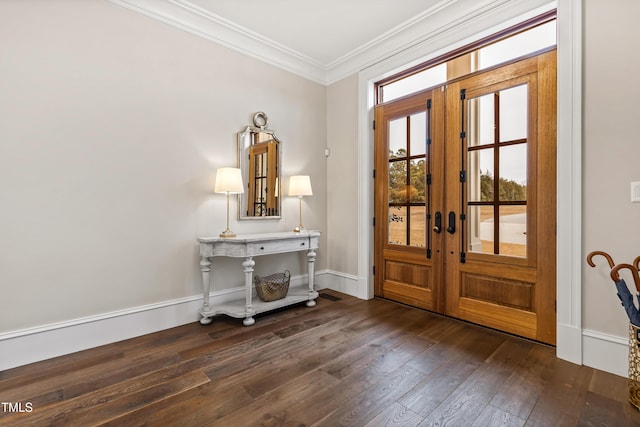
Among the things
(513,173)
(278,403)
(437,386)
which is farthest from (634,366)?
(278,403)

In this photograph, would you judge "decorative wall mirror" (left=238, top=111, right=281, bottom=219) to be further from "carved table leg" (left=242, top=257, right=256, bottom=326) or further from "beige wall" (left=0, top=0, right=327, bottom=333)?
"carved table leg" (left=242, top=257, right=256, bottom=326)

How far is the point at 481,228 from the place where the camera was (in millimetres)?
2705

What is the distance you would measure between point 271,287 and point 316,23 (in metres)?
2.67

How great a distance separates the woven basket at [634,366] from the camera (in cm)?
164

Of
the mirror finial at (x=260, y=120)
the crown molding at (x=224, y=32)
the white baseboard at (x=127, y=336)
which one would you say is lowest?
the white baseboard at (x=127, y=336)

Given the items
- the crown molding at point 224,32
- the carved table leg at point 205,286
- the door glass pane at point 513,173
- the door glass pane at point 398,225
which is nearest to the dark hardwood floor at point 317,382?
the carved table leg at point 205,286

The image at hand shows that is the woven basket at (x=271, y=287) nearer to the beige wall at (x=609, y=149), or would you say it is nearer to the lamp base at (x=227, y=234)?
the lamp base at (x=227, y=234)

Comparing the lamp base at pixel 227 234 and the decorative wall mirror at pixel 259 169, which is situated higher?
the decorative wall mirror at pixel 259 169

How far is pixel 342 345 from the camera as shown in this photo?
238cm

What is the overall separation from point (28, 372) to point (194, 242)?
1.39 m

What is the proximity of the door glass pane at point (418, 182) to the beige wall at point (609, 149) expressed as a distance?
130 centimetres

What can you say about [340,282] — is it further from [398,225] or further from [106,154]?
[106,154]

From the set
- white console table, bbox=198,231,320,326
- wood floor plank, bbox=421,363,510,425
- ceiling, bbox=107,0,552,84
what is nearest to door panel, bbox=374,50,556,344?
ceiling, bbox=107,0,552,84

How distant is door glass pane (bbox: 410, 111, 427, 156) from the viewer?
Result: 10.3 ft
